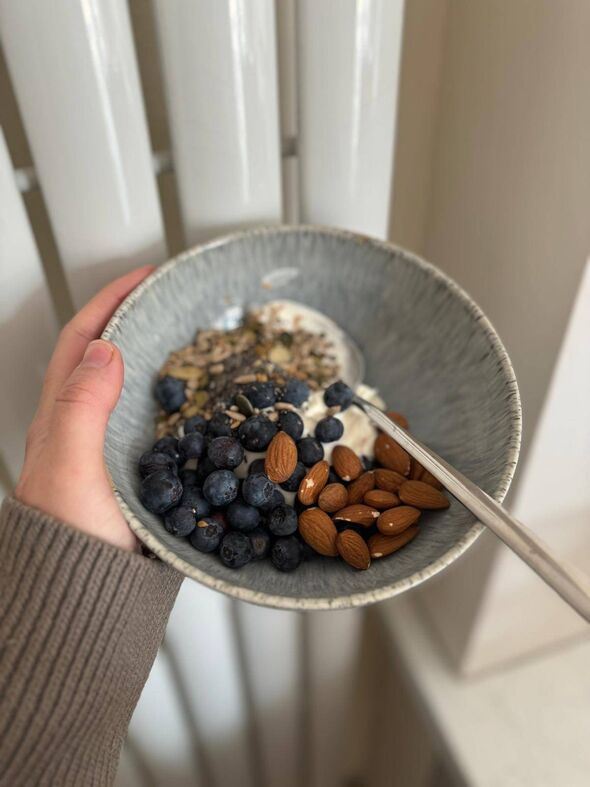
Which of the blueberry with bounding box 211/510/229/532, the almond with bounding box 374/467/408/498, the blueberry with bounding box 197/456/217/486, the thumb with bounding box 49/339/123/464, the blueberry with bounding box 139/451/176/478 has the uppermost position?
the thumb with bounding box 49/339/123/464

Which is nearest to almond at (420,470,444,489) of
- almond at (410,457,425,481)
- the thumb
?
almond at (410,457,425,481)

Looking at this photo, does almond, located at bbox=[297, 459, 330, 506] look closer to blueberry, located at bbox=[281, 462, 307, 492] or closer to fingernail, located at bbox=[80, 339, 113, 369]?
blueberry, located at bbox=[281, 462, 307, 492]

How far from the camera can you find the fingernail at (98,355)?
0.43 metres

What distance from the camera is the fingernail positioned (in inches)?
17.0

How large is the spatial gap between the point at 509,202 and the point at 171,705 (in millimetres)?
682

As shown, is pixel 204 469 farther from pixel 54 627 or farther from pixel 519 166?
pixel 519 166

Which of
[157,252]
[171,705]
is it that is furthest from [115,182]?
Answer: [171,705]

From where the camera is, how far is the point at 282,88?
58 centimetres

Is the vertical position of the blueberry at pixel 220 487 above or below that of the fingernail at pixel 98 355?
below

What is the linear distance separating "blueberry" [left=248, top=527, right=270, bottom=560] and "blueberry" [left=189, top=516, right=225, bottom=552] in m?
0.02

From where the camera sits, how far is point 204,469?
0.46m

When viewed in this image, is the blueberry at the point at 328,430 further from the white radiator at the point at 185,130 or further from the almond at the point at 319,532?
the white radiator at the point at 185,130

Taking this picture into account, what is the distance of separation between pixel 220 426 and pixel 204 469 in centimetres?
3

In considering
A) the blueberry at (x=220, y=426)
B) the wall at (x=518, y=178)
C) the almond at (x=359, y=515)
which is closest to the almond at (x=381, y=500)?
the almond at (x=359, y=515)
